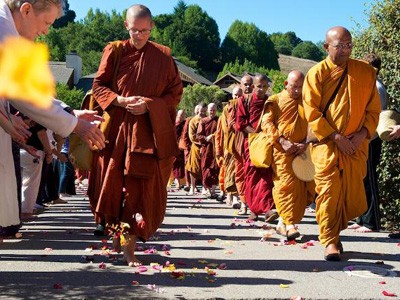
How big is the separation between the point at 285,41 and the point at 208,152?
176 meters

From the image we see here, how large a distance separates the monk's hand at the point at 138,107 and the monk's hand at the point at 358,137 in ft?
6.65

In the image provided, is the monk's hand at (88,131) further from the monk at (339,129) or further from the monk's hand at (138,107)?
the monk at (339,129)

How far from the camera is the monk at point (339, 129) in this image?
609 cm

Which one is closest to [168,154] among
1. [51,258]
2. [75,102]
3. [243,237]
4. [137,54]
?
[137,54]

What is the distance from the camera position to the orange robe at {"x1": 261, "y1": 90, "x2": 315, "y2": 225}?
7.46m

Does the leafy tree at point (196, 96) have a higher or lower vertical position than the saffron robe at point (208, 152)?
higher

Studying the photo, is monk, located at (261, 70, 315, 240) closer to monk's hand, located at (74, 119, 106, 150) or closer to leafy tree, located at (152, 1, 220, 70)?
monk's hand, located at (74, 119, 106, 150)

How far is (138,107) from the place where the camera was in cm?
550

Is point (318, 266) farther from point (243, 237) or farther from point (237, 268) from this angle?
point (243, 237)

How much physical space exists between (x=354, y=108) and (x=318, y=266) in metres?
1.57

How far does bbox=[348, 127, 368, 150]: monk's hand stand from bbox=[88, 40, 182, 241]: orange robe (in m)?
1.72

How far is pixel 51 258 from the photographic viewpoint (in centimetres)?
583

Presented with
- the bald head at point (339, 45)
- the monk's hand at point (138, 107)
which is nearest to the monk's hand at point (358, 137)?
the bald head at point (339, 45)

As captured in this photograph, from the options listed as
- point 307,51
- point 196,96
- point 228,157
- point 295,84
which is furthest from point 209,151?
point 307,51
